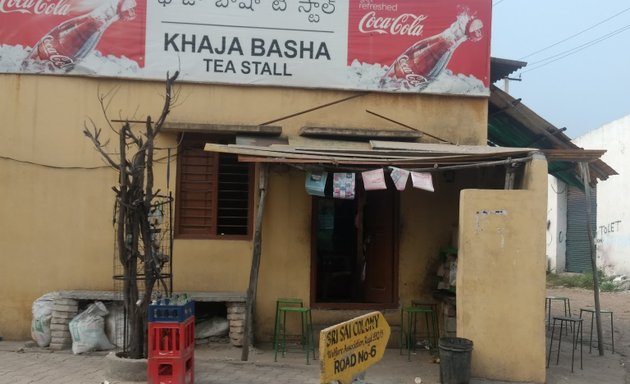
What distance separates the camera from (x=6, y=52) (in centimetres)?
852

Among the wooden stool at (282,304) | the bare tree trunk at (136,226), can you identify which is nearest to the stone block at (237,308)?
the wooden stool at (282,304)

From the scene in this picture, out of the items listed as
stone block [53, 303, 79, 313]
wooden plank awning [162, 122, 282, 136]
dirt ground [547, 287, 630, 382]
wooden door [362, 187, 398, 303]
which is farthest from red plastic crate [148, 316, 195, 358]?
dirt ground [547, 287, 630, 382]

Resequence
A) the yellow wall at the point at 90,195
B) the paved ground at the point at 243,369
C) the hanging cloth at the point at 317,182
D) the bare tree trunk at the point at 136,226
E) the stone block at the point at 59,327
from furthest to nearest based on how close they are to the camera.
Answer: the yellow wall at the point at 90,195
the stone block at the point at 59,327
the hanging cloth at the point at 317,182
the paved ground at the point at 243,369
the bare tree trunk at the point at 136,226

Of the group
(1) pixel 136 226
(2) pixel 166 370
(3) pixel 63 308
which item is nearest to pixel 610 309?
(2) pixel 166 370

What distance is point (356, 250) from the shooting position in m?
10.2

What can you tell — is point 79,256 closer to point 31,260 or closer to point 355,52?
point 31,260

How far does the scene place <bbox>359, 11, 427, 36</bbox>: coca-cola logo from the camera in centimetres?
890

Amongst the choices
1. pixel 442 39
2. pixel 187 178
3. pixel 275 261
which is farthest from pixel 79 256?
pixel 442 39

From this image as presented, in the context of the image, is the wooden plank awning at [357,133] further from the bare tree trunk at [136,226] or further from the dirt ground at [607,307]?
the dirt ground at [607,307]

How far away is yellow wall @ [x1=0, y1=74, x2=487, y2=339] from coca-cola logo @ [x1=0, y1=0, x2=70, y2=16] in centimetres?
98

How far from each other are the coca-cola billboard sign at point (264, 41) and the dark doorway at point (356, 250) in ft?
6.46

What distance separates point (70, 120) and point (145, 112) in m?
1.12

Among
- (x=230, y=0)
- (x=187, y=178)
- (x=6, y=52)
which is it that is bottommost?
(x=187, y=178)

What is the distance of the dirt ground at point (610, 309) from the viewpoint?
943 cm
